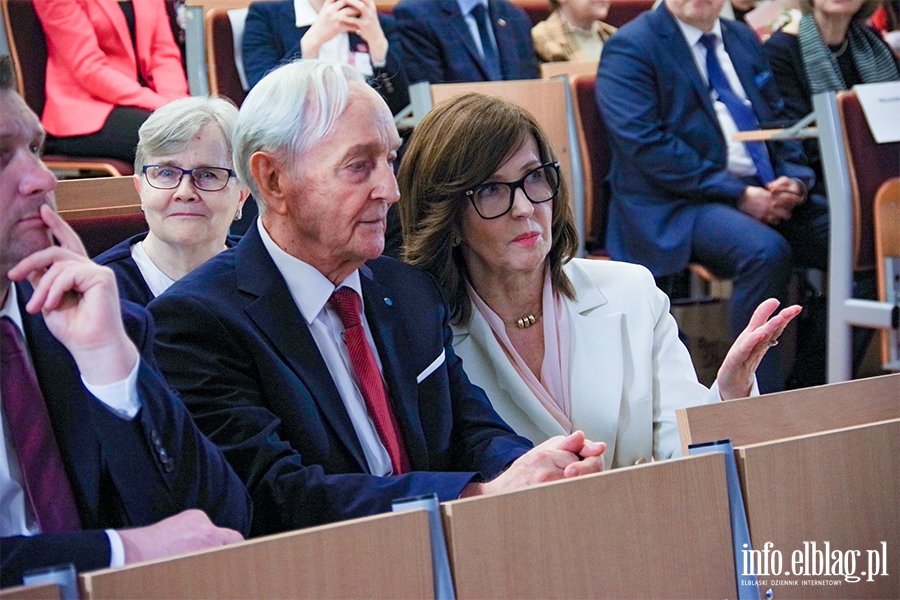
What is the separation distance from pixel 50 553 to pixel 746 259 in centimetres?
234

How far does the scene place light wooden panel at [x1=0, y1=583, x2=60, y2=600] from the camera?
797 millimetres

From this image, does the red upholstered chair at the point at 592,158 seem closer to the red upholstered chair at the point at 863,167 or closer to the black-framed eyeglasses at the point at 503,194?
the red upholstered chair at the point at 863,167

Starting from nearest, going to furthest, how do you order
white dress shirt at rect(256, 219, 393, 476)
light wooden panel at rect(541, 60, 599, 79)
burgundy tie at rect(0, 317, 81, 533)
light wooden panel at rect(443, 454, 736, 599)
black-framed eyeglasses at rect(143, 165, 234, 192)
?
light wooden panel at rect(443, 454, 736, 599) → burgundy tie at rect(0, 317, 81, 533) → white dress shirt at rect(256, 219, 393, 476) → black-framed eyeglasses at rect(143, 165, 234, 192) → light wooden panel at rect(541, 60, 599, 79)

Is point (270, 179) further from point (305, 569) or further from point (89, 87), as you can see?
point (89, 87)

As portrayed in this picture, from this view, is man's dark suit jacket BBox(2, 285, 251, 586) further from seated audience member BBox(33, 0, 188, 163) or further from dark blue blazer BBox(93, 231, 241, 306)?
seated audience member BBox(33, 0, 188, 163)

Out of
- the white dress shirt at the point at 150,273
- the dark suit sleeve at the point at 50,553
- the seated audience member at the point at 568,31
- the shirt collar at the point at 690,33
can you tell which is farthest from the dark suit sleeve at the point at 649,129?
the dark suit sleeve at the point at 50,553

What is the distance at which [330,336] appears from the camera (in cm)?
141

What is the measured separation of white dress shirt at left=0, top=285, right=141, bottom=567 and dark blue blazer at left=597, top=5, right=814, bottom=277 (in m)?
2.18

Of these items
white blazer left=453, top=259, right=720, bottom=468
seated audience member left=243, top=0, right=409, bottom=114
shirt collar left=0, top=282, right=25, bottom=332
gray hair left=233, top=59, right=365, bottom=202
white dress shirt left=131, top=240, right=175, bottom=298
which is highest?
seated audience member left=243, top=0, right=409, bottom=114

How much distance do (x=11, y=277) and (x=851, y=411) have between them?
105 cm

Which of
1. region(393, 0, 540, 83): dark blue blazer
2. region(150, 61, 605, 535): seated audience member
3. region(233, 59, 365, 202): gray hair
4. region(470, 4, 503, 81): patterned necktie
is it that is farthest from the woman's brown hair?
region(470, 4, 503, 81): patterned necktie

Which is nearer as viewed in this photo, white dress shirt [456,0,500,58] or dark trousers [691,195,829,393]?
dark trousers [691,195,829,393]

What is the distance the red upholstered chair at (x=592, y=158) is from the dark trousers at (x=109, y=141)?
4.24 ft

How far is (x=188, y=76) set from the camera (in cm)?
310
